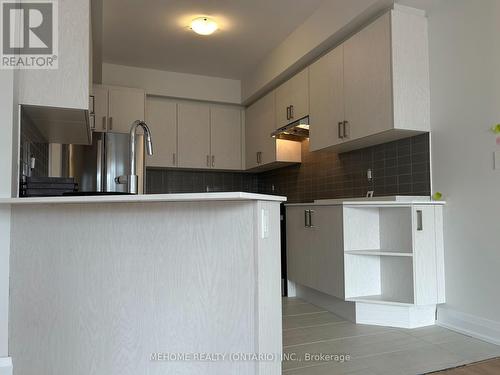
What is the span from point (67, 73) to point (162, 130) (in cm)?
295

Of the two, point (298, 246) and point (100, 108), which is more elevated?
point (100, 108)

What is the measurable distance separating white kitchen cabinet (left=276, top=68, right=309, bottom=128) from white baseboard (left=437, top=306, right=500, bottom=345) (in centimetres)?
221

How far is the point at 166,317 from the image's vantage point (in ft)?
5.54

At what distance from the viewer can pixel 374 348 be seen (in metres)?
2.40

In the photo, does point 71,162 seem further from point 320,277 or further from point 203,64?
point 320,277

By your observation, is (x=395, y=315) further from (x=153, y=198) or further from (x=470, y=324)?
(x=153, y=198)

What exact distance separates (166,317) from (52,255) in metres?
0.58

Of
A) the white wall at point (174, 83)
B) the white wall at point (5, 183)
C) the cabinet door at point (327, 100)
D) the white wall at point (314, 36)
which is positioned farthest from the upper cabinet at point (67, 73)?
the white wall at point (174, 83)

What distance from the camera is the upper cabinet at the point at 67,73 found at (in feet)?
6.57

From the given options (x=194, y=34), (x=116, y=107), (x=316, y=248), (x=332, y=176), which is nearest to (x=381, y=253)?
(x=316, y=248)

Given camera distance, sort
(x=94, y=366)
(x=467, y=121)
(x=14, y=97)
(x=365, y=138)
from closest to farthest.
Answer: (x=94, y=366)
(x=14, y=97)
(x=467, y=121)
(x=365, y=138)

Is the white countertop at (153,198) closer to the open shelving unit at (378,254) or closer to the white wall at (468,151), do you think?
the open shelving unit at (378,254)

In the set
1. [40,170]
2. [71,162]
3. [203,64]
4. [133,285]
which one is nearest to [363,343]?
[133,285]

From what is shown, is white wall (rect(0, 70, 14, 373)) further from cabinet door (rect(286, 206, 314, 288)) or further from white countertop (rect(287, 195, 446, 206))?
cabinet door (rect(286, 206, 314, 288))
